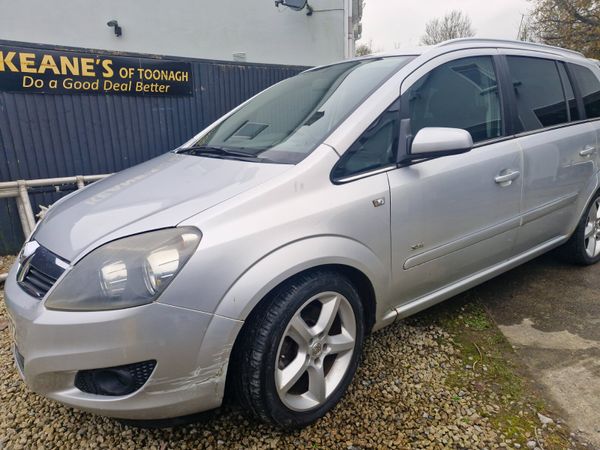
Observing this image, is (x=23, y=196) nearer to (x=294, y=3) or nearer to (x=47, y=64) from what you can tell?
(x=47, y=64)

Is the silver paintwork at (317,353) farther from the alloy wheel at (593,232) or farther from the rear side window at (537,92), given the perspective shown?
the alloy wheel at (593,232)

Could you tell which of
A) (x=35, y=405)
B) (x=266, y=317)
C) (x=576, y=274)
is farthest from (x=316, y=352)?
(x=576, y=274)

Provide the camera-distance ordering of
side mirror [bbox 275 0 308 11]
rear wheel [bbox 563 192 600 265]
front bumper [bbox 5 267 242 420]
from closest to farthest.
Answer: front bumper [bbox 5 267 242 420] → rear wheel [bbox 563 192 600 265] → side mirror [bbox 275 0 308 11]

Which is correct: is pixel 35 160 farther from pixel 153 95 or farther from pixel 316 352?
pixel 316 352

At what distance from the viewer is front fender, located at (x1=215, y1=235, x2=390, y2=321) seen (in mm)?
1532

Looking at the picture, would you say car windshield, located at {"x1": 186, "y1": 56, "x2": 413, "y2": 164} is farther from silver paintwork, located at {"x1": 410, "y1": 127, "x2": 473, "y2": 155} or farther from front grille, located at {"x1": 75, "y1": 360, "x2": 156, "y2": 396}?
front grille, located at {"x1": 75, "y1": 360, "x2": 156, "y2": 396}

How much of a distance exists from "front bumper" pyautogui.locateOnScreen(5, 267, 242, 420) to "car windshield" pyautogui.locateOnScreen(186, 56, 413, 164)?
0.86 metres

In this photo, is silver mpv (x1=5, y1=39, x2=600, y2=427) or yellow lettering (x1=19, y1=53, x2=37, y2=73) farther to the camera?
yellow lettering (x1=19, y1=53, x2=37, y2=73)

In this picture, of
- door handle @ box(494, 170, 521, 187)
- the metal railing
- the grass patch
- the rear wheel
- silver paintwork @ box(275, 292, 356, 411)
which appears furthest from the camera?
the metal railing

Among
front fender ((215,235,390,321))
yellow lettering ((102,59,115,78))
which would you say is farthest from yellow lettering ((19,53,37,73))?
front fender ((215,235,390,321))

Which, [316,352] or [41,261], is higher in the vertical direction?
[41,261]

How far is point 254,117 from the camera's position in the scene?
8.86 feet

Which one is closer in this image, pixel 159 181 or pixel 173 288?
pixel 173 288

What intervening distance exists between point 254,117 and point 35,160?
118 inches
